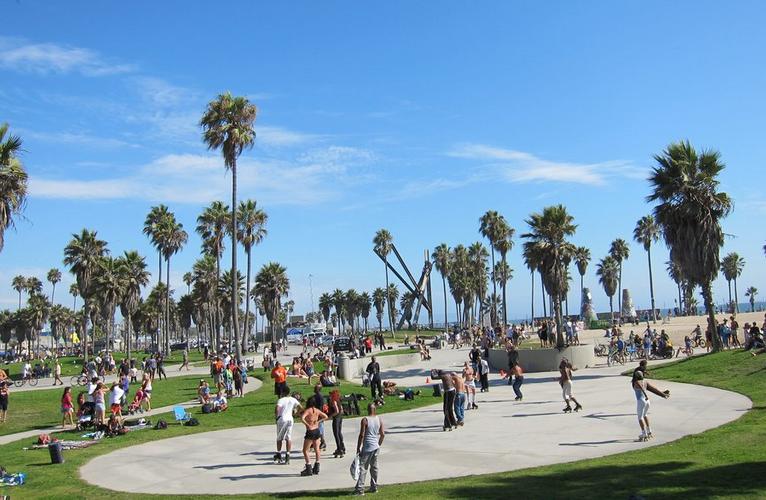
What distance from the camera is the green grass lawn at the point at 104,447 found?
1280 cm

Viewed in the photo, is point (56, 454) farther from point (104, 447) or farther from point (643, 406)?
point (643, 406)

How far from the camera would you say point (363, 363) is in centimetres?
4009

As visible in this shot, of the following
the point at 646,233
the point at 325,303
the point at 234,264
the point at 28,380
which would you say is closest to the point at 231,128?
the point at 234,264

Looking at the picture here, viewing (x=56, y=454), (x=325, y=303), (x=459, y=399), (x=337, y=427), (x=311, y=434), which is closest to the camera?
(x=311, y=434)

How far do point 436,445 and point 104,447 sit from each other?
9.53m

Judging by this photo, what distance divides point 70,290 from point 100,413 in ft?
355

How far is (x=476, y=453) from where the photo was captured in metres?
14.6

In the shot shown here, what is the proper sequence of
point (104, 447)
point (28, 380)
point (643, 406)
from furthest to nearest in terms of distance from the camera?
point (28, 380) → point (104, 447) → point (643, 406)

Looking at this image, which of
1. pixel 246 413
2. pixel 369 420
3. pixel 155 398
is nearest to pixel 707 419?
pixel 369 420

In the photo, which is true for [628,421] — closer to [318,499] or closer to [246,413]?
[318,499]

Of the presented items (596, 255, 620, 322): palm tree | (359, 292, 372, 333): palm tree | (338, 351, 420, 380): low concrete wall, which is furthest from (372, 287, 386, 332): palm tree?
(338, 351, 420, 380): low concrete wall

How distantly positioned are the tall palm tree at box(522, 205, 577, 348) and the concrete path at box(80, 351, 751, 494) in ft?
54.4

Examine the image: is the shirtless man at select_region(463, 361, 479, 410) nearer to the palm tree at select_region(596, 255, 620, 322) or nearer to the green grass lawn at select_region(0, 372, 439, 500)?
the green grass lawn at select_region(0, 372, 439, 500)

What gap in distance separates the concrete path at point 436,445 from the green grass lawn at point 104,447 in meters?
0.53
